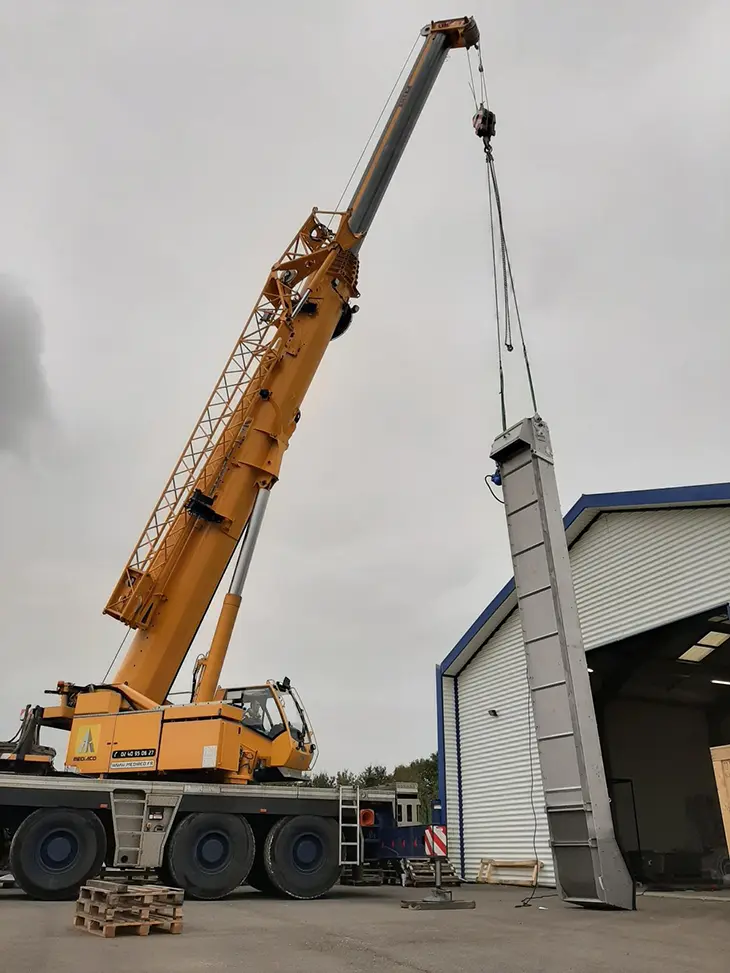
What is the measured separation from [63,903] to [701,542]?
11.8 metres

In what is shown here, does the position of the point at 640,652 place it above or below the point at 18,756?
above

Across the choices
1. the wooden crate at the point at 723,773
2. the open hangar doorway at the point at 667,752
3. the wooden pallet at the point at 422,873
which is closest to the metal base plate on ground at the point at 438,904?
the wooden pallet at the point at 422,873

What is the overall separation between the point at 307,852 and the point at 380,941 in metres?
5.72

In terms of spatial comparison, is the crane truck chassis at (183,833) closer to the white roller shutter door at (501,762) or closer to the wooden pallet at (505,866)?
the wooden pallet at (505,866)

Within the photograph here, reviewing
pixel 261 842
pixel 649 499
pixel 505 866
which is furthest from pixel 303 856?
pixel 649 499

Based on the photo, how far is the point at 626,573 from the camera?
14922 millimetres

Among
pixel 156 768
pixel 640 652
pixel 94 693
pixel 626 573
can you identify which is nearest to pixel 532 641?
pixel 626 573

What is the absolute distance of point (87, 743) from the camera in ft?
42.0

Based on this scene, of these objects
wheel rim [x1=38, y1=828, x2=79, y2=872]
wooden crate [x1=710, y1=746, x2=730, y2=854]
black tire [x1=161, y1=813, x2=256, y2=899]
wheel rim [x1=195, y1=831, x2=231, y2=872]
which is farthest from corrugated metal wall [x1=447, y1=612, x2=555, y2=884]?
wheel rim [x1=38, y1=828, x2=79, y2=872]

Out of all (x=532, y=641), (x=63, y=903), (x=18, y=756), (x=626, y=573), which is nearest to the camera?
(x=532, y=641)

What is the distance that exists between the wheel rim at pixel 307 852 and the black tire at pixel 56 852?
3140mm

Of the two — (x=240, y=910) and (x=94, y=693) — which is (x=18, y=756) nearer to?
(x=94, y=693)

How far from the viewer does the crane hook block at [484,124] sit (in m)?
13.6

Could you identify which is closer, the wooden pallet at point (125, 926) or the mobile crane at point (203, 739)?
the wooden pallet at point (125, 926)
